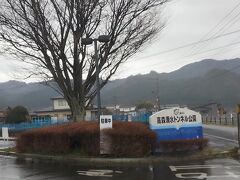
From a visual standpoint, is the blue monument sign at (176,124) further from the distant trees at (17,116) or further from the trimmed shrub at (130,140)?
the distant trees at (17,116)

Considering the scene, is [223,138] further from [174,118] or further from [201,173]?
[201,173]

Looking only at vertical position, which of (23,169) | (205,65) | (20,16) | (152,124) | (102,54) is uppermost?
(205,65)

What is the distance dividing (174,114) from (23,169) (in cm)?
629

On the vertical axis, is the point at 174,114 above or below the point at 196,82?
below

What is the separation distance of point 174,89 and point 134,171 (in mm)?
122685

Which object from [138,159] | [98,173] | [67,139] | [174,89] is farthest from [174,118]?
[174,89]

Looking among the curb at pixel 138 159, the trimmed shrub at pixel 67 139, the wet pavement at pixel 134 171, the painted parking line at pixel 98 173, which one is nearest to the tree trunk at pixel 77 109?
the trimmed shrub at pixel 67 139

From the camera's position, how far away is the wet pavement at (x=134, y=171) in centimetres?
1388

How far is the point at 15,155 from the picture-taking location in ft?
74.2

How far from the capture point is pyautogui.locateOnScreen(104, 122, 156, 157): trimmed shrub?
18266mm

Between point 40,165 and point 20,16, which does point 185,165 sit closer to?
point 40,165

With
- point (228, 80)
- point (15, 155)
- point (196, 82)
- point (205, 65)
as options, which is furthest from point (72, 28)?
point (205, 65)

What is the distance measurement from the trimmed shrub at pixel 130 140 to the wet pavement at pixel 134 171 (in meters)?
1.54

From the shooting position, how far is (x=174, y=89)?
450 feet
